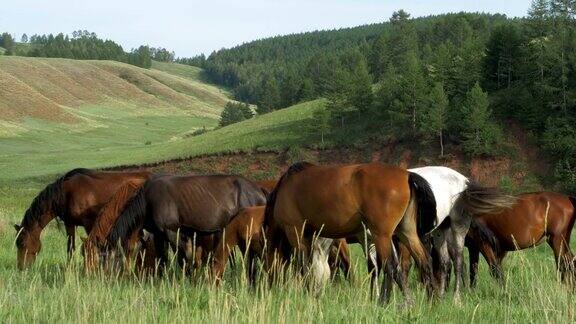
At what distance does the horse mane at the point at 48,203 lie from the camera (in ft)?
38.1

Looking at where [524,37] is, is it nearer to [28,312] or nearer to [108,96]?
[28,312]

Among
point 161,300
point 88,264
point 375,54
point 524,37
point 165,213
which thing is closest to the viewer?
point 161,300

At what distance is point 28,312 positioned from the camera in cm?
606

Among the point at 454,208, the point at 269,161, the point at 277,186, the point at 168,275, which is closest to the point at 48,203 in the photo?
the point at 168,275

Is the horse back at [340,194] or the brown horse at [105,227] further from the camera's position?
the brown horse at [105,227]

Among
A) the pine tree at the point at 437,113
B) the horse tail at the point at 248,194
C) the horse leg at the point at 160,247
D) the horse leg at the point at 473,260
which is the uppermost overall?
the horse tail at the point at 248,194

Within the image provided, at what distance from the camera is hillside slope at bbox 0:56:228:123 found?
377 ft

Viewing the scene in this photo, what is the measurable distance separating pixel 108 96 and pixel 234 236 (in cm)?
14740

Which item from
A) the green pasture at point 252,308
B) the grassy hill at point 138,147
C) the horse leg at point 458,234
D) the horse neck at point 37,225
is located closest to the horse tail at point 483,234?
the horse leg at point 458,234

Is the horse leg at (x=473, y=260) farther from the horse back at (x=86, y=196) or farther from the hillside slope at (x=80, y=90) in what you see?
the hillside slope at (x=80, y=90)

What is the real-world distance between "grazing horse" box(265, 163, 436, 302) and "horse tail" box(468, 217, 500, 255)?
238cm

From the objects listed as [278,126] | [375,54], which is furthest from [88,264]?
[375,54]

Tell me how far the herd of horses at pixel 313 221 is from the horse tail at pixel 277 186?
0.01 meters

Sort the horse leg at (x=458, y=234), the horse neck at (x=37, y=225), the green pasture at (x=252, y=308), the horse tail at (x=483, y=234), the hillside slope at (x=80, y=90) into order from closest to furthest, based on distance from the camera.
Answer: the green pasture at (x=252, y=308)
the horse leg at (x=458, y=234)
the horse tail at (x=483, y=234)
the horse neck at (x=37, y=225)
the hillside slope at (x=80, y=90)
